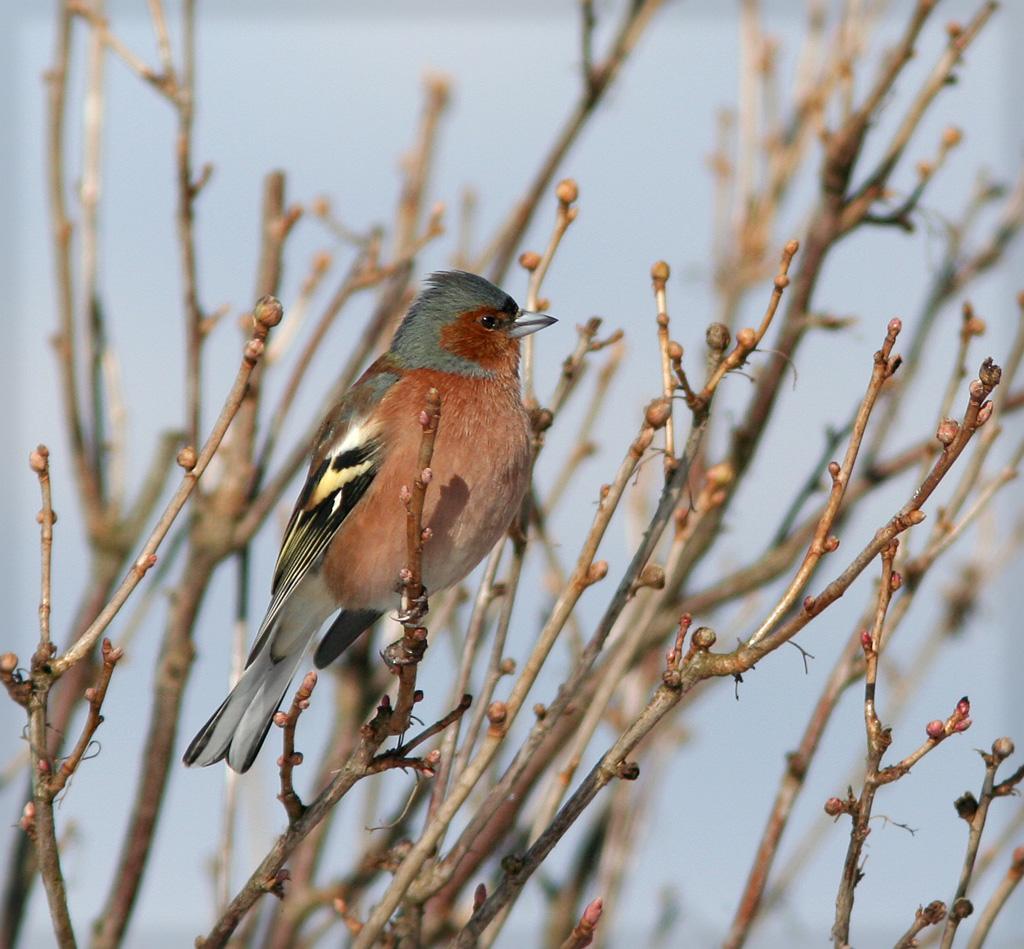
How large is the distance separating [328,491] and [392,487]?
25 centimetres

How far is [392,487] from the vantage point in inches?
162

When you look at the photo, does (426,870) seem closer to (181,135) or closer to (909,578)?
(909,578)

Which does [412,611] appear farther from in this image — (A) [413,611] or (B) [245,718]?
(B) [245,718]

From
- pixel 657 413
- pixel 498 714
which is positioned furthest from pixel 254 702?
pixel 657 413

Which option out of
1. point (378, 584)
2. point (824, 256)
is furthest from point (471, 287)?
point (824, 256)

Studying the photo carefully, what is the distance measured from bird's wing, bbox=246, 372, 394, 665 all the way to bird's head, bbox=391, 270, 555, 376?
0.22m

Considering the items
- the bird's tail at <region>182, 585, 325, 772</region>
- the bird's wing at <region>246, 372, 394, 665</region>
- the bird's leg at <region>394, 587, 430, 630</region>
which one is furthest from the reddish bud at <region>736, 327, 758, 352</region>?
the bird's tail at <region>182, 585, 325, 772</region>

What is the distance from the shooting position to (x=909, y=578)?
3822mm

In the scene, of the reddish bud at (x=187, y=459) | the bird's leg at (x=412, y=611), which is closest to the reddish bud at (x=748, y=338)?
the bird's leg at (x=412, y=611)

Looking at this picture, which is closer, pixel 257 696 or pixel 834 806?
→ pixel 834 806

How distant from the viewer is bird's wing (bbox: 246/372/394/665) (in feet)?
13.6

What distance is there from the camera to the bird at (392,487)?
12.8 feet

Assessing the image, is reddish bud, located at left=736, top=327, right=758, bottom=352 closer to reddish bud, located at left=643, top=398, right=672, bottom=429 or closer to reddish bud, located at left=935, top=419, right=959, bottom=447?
reddish bud, located at left=643, top=398, right=672, bottom=429

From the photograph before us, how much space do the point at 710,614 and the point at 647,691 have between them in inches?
15.9
